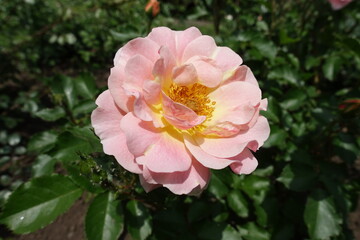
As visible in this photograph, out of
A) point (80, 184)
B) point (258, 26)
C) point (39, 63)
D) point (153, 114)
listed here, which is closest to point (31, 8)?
point (39, 63)

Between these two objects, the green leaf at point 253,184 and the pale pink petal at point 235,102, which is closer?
the pale pink petal at point 235,102

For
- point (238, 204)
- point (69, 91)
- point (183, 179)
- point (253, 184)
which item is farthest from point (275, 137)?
point (69, 91)

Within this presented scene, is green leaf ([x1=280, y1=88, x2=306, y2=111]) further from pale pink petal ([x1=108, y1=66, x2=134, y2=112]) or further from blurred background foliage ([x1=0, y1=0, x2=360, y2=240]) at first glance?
pale pink petal ([x1=108, y1=66, x2=134, y2=112])

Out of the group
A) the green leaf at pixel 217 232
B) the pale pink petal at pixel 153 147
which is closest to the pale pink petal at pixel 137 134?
the pale pink petal at pixel 153 147

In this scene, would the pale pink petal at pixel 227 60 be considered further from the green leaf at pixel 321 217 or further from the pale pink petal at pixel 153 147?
the green leaf at pixel 321 217

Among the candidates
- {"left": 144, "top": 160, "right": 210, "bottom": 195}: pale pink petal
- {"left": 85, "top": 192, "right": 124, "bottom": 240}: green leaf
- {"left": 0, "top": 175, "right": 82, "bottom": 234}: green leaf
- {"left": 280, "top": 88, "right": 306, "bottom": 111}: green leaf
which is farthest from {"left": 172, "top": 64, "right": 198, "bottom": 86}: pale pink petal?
{"left": 280, "top": 88, "right": 306, "bottom": 111}: green leaf

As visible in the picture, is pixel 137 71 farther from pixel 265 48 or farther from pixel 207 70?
pixel 265 48

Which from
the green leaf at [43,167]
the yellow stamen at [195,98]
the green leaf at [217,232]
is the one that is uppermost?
the yellow stamen at [195,98]
